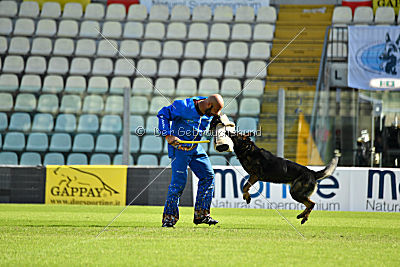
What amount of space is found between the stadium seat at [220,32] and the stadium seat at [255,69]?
4.77 feet

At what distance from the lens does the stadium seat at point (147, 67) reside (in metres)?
18.5

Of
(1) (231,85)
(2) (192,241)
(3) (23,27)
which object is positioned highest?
(3) (23,27)

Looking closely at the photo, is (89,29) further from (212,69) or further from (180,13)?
(212,69)

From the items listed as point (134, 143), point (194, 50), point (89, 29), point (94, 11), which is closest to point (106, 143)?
point (134, 143)

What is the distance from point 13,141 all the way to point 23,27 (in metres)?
7.39

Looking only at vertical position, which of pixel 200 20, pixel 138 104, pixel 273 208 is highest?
pixel 200 20

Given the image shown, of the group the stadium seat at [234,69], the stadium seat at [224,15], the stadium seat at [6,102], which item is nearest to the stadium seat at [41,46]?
the stadium seat at [6,102]

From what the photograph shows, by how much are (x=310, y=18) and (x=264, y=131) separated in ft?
28.3

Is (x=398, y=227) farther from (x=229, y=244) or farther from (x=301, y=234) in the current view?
(x=229, y=244)

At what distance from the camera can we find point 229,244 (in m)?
6.79

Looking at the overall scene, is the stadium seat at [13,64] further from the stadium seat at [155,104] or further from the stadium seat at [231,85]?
the stadium seat at [155,104]

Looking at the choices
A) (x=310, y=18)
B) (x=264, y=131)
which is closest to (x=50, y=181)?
(x=264, y=131)

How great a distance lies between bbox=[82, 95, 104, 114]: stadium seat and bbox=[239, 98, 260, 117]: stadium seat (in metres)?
3.11

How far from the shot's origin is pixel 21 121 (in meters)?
14.4
